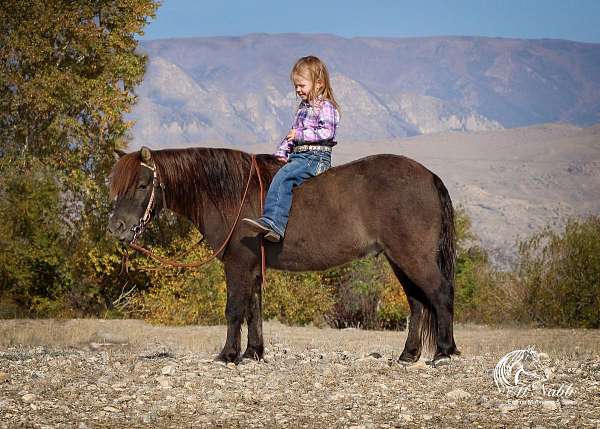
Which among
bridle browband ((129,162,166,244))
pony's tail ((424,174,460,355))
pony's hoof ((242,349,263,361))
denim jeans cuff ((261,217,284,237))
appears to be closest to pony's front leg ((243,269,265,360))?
pony's hoof ((242,349,263,361))

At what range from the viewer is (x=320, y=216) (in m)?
8.65

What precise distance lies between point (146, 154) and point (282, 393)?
2.84 metres

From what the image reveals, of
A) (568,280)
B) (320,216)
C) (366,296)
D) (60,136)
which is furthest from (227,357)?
(366,296)

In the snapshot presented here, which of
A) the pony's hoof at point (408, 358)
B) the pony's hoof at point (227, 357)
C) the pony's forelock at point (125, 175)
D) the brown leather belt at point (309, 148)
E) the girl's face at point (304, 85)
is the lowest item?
the pony's hoof at point (227, 357)

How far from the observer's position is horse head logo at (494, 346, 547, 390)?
24.8ft

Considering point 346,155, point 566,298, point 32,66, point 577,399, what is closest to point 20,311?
point 32,66

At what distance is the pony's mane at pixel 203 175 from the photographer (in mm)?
8812

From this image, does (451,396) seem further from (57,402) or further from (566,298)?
(566,298)

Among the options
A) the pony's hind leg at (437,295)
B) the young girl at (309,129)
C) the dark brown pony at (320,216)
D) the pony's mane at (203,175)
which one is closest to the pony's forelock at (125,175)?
the dark brown pony at (320,216)

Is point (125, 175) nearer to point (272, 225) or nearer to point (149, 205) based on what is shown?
point (149, 205)

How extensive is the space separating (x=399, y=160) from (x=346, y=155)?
430ft

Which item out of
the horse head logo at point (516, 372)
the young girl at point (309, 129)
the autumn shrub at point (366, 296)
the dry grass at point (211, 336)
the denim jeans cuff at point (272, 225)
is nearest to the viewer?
the horse head logo at point (516, 372)

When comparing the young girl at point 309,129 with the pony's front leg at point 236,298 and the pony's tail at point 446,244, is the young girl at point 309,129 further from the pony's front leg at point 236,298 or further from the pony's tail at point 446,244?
the pony's tail at point 446,244

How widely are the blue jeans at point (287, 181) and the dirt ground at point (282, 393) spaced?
1.52 m
